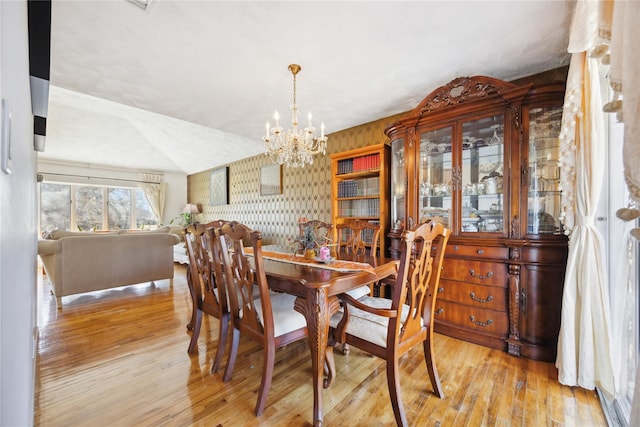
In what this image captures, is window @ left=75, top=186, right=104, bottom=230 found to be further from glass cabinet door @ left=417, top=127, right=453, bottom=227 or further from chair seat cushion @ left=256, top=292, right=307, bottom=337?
glass cabinet door @ left=417, top=127, right=453, bottom=227

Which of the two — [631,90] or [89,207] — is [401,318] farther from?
[89,207]

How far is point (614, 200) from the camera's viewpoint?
1681 millimetres

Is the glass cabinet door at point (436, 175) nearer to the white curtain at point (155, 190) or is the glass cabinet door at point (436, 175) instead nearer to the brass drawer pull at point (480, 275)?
the brass drawer pull at point (480, 275)

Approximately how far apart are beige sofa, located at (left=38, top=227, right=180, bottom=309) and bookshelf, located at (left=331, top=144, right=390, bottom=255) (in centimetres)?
272

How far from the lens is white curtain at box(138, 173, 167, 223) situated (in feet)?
23.8

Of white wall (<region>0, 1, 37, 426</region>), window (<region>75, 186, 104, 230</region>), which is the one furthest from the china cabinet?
window (<region>75, 186, 104, 230</region>)

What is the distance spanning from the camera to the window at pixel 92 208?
237 inches

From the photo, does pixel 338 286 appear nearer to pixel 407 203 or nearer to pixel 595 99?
pixel 407 203

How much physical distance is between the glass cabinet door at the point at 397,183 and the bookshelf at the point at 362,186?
149 millimetres

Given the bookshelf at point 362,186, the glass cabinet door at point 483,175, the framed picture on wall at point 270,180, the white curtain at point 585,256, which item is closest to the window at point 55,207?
the framed picture on wall at point 270,180

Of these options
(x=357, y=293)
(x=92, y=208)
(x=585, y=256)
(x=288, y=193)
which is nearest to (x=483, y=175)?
(x=585, y=256)

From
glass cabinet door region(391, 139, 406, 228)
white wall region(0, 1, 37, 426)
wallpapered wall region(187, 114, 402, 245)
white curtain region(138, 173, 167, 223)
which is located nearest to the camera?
white wall region(0, 1, 37, 426)

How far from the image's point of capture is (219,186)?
6.66 m

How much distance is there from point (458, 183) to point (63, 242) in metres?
4.56
